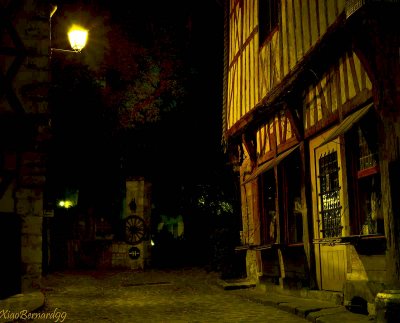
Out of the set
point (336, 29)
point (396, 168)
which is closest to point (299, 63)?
point (336, 29)

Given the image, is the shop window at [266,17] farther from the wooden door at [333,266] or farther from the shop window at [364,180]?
the wooden door at [333,266]

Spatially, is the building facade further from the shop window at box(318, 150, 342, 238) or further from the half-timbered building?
the shop window at box(318, 150, 342, 238)

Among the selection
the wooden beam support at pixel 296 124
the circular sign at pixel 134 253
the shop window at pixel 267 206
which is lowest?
the circular sign at pixel 134 253

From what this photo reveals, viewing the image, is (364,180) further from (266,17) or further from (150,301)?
(266,17)

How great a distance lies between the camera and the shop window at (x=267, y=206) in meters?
12.4

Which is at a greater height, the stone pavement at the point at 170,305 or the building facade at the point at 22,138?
the building facade at the point at 22,138

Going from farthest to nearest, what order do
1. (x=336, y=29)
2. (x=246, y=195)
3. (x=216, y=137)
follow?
(x=216, y=137), (x=246, y=195), (x=336, y=29)

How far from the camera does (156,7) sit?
20.3 m

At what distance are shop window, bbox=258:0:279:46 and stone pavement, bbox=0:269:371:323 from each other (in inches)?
228

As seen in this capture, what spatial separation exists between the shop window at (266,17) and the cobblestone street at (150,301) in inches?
232

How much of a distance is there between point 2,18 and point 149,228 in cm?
1216

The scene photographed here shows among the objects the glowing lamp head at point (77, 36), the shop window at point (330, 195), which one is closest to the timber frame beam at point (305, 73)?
the shop window at point (330, 195)

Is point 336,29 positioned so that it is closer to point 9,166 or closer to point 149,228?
point 9,166

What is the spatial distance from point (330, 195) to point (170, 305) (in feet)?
12.1
